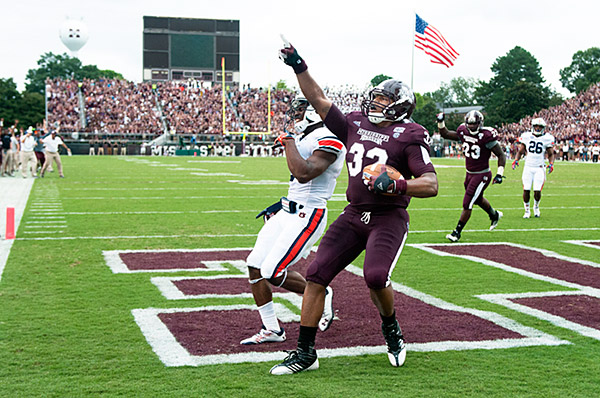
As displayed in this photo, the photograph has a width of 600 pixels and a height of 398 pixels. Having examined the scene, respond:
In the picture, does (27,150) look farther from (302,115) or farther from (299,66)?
(299,66)

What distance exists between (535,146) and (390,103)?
31.9 feet

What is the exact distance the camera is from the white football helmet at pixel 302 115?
5.15m

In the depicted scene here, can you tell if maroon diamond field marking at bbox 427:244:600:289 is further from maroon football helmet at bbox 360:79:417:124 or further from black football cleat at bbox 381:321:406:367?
maroon football helmet at bbox 360:79:417:124

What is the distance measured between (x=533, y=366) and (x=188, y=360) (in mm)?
2126

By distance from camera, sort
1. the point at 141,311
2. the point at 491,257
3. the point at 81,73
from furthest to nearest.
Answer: the point at 81,73 → the point at 491,257 → the point at 141,311

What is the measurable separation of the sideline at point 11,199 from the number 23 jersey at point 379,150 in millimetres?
4438

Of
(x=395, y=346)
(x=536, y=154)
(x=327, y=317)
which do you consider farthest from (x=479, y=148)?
(x=395, y=346)

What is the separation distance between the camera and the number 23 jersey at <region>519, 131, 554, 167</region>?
44.5 ft

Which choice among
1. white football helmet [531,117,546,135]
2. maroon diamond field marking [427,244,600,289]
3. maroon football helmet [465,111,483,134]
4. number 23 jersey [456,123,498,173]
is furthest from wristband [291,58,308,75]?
white football helmet [531,117,546,135]

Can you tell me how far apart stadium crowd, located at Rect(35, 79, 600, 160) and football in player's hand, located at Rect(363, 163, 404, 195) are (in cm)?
5065

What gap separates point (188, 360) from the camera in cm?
455

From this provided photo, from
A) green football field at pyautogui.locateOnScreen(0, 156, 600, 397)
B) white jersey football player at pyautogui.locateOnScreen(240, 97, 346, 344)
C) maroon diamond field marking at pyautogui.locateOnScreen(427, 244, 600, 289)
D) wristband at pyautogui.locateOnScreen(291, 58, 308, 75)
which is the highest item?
wristband at pyautogui.locateOnScreen(291, 58, 308, 75)

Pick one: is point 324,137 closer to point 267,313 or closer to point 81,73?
point 267,313

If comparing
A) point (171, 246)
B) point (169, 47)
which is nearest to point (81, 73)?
point (169, 47)
